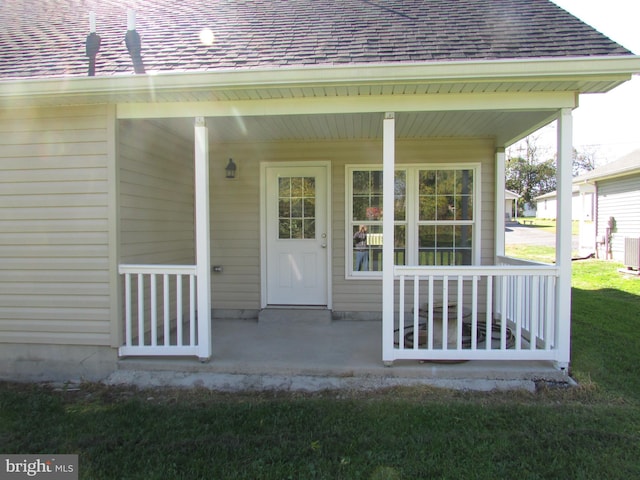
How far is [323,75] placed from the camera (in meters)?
3.22

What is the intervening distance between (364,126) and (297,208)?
1465 millimetres

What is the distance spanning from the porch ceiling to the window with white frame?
19.1 inches

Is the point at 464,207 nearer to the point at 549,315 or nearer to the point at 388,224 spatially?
the point at 549,315

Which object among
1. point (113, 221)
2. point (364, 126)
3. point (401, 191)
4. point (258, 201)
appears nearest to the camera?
point (113, 221)

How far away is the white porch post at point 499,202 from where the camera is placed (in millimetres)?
5070

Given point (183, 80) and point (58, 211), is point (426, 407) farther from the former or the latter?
point (58, 211)

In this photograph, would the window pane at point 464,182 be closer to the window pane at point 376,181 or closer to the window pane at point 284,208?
the window pane at point 376,181

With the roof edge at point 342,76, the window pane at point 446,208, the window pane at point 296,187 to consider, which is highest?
the roof edge at point 342,76

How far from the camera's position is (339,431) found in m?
2.72

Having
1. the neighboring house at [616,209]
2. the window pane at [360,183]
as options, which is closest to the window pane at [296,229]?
the window pane at [360,183]

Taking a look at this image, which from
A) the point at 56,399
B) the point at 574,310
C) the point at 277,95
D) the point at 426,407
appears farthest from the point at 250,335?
the point at 574,310

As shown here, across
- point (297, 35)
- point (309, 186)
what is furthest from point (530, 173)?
point (297, 35)

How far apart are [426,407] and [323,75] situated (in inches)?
105

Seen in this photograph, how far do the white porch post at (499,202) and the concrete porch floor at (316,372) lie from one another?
1817 millimetres
